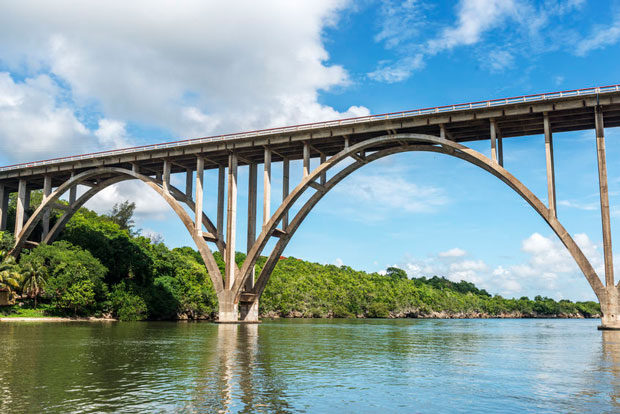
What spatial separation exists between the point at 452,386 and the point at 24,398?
11.0 metres

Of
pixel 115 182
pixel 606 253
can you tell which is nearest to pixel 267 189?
pixel 115 182

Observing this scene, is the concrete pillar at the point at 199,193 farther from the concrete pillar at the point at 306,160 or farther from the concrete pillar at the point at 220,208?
the concrete pillar at the point at 306,160

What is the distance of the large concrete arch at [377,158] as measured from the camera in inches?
1380

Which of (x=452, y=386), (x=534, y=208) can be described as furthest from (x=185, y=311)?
(x=452, y=386)

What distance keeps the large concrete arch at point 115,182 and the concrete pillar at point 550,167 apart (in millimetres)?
27979


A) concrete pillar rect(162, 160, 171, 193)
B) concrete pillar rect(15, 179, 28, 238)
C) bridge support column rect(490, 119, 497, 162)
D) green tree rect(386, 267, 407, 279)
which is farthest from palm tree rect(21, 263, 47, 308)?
green tree rect(386, 267, 407, 279)

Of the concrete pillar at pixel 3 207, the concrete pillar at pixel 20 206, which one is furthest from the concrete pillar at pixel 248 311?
the concrete pillar at pixel 3 207

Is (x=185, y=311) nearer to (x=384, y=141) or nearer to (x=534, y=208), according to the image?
(x=384, y=141)

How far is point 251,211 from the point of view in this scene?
161 feet

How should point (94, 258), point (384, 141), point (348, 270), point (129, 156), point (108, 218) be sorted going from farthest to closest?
1. point (348, 270)
2. point (108, 218)
3. point (94, 258)
4. point (129, 156)
5. point (384, 141)

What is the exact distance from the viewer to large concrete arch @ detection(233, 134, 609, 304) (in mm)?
35062

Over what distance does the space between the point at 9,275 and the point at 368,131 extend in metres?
38.2

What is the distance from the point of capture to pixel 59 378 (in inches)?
595

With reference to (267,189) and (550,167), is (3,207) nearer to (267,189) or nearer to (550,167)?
(267,189)
